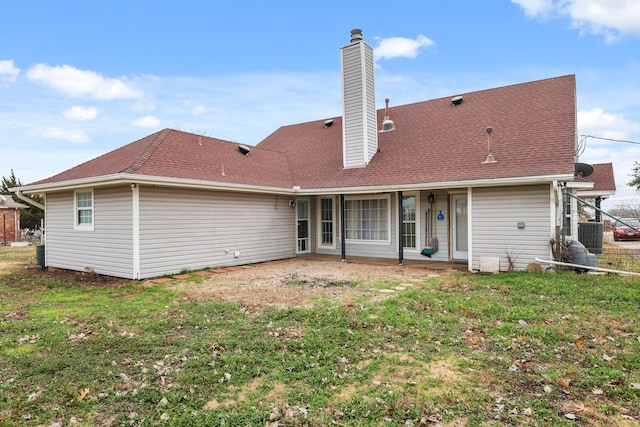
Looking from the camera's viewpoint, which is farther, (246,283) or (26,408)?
(246,283)

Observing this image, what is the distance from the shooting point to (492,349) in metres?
4.22

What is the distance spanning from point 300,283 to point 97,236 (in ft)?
18.7

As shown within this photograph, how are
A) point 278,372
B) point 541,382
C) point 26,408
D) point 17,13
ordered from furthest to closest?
point 17,13
point 278,372
point 541,382
point 26,408

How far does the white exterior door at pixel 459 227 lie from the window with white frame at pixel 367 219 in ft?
6.65

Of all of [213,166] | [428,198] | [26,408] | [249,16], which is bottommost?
[26,408]

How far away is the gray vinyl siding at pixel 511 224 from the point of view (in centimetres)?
873

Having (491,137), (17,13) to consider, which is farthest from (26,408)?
(17,13)

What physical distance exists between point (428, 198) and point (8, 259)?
→ 15397 mm

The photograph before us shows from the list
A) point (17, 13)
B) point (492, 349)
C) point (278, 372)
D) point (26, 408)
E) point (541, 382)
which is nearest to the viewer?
point (26, 408)

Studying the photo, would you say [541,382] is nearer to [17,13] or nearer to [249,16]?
[249,16]

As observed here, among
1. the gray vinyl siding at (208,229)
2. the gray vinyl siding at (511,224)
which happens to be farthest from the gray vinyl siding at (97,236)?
the gray vinyl siding at (511,224)

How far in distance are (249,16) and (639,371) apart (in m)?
15.5

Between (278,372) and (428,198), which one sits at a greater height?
(428,198)

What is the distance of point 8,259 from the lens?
544 inches
